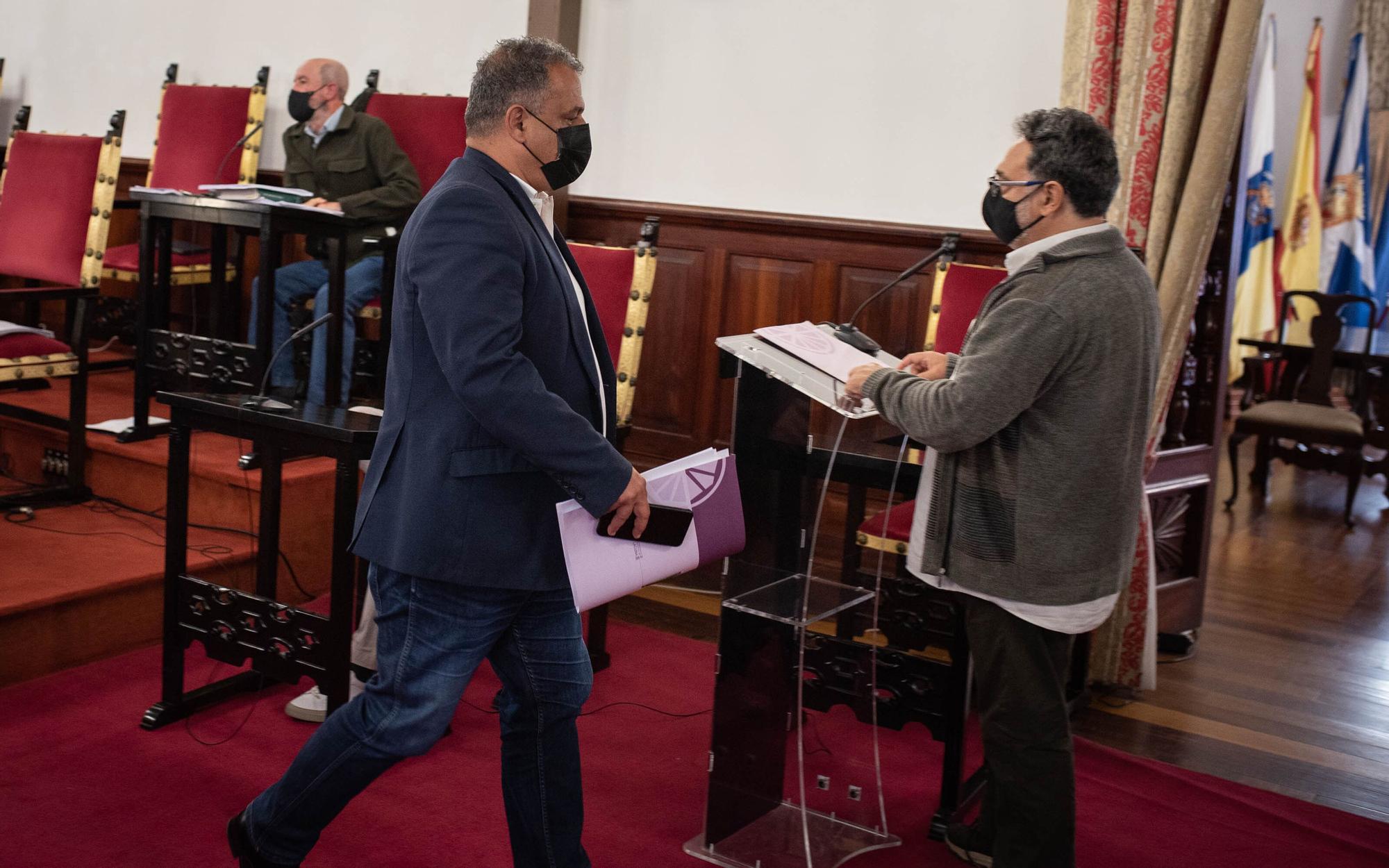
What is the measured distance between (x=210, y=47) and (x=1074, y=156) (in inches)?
186

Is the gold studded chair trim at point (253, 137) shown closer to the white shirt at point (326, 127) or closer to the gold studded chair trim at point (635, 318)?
the white shirt at point (326, 127)

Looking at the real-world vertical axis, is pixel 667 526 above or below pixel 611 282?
below

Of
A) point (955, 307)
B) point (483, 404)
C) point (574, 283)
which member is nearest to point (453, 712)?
point (483, 404)

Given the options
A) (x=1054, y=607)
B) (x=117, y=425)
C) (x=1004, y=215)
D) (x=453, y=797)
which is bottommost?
(x=453, y=797)

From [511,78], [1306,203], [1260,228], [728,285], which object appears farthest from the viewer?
[1306,203]

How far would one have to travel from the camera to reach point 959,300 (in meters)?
3.33

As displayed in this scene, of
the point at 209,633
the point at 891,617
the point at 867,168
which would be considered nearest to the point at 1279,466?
the point at 867,168

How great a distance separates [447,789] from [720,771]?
58 centimetres

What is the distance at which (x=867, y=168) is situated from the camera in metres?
4.07

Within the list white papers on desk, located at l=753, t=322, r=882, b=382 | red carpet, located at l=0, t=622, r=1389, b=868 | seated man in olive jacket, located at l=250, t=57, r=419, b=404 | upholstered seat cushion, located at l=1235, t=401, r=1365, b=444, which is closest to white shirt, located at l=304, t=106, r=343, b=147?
seated man in olive jacket, located at l=250, t=57, r=419, b=404

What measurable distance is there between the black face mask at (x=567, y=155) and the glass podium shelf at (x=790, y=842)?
47.4 inches

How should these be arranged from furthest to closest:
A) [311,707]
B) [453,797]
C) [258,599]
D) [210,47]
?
A: [210,47] < [311,707] < [258,599] < [453,797]

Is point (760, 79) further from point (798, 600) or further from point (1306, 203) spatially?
point (1306, 203)

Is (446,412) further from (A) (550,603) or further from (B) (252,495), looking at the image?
(B) (252,495)
